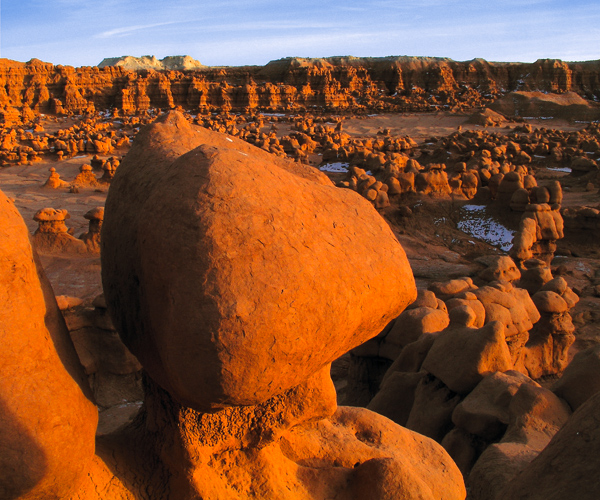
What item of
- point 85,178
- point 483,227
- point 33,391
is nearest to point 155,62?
point 85,178

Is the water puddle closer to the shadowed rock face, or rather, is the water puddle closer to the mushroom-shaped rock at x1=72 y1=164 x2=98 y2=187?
the shadowed rock face

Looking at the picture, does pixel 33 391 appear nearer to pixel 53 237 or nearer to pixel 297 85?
pixel 53 237

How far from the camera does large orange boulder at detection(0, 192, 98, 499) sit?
1.22 meters

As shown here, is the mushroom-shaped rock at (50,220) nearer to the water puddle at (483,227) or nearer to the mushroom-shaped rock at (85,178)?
the mushroom-shaped rock at (85,178)

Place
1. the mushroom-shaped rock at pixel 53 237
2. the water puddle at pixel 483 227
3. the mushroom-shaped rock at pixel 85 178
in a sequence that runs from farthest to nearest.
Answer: the mushroom-shaped rock at pixel 85 178
the water puddle at pixel 483 227
the mushroom-shaped rock at pixel 53 237

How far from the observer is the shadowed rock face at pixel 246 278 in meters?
1.18

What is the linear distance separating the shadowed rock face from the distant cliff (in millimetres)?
29289

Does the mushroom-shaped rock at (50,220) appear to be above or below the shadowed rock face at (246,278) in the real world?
below

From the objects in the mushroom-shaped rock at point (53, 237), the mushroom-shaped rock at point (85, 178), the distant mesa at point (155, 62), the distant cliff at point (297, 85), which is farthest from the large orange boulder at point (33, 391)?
the distant mesa at point (155, 62)

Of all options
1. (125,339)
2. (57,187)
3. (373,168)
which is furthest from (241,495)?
(57,187)

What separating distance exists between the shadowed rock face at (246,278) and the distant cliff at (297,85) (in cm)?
2929

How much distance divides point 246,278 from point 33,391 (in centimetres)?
61

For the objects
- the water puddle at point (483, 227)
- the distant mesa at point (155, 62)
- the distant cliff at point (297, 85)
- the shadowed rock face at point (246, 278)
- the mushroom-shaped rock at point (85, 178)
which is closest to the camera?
the shadowed rock face at point (246, 278)

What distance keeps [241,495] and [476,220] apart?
→ 865 centimetres
